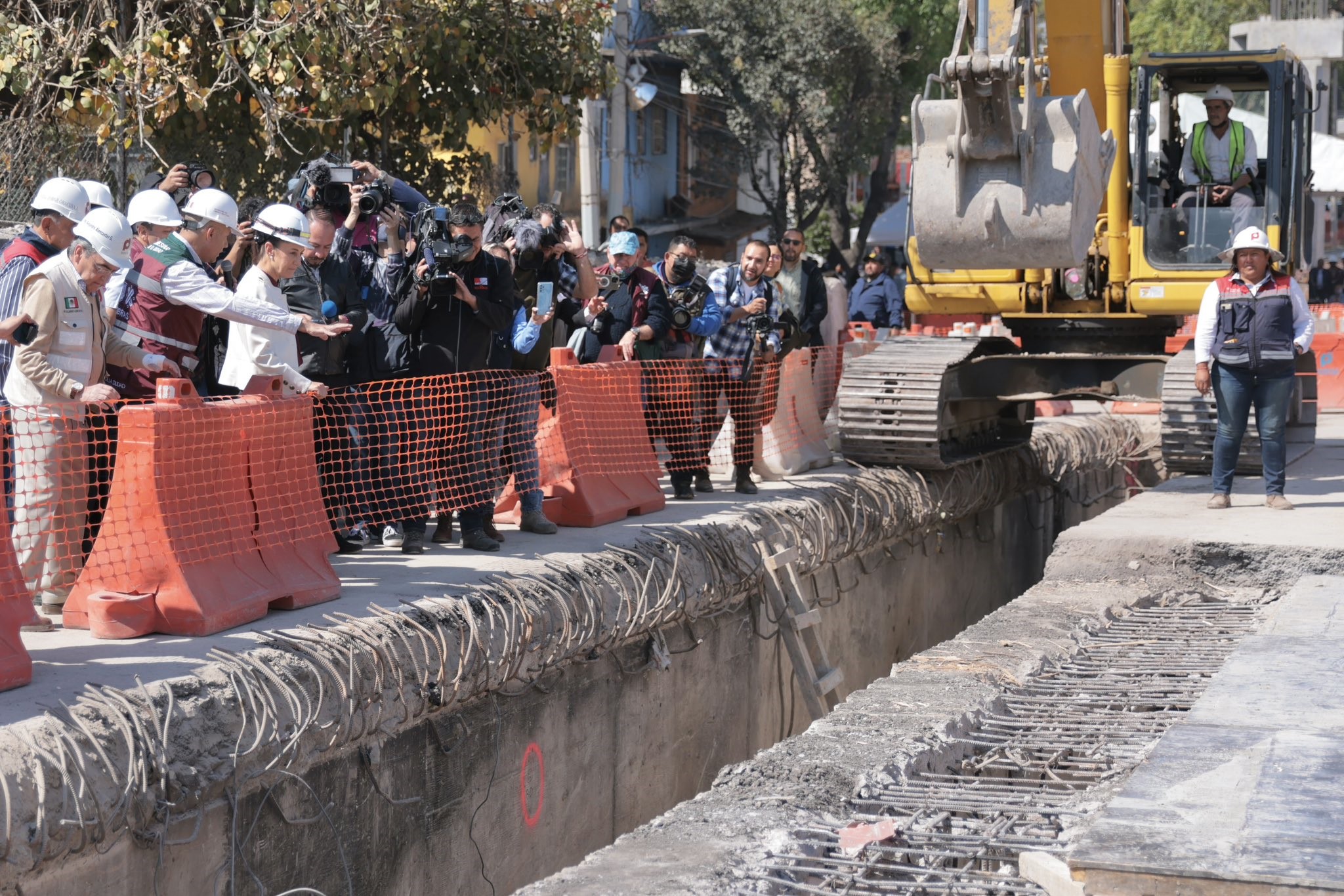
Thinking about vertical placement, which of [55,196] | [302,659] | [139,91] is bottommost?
[302,659]

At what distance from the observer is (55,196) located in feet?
21.0

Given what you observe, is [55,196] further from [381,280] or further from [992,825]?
[992,825]

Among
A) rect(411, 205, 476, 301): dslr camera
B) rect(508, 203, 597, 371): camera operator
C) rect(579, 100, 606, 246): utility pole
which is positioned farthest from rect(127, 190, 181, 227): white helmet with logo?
rect(579, 100, 606, 246): utility pole

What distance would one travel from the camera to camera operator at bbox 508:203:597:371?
333 inches

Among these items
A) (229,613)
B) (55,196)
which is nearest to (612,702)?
(229,613)

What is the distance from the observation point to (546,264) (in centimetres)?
872

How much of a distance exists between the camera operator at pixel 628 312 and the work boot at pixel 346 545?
250cm

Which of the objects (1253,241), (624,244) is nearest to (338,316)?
(624,244)

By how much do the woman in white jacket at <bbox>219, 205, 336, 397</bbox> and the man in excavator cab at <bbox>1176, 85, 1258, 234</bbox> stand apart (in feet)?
22.9

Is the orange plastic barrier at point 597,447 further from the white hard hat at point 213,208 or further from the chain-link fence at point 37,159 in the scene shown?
the chain-link fence at point 37,159

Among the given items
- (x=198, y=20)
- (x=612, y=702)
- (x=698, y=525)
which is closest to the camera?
(x=612, y=702)

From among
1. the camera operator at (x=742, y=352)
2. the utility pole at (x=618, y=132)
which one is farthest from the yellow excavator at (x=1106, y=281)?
the utility pole at (x=618, y=132)

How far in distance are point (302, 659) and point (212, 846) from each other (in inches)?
28.6

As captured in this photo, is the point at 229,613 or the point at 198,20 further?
the point at 198,20
